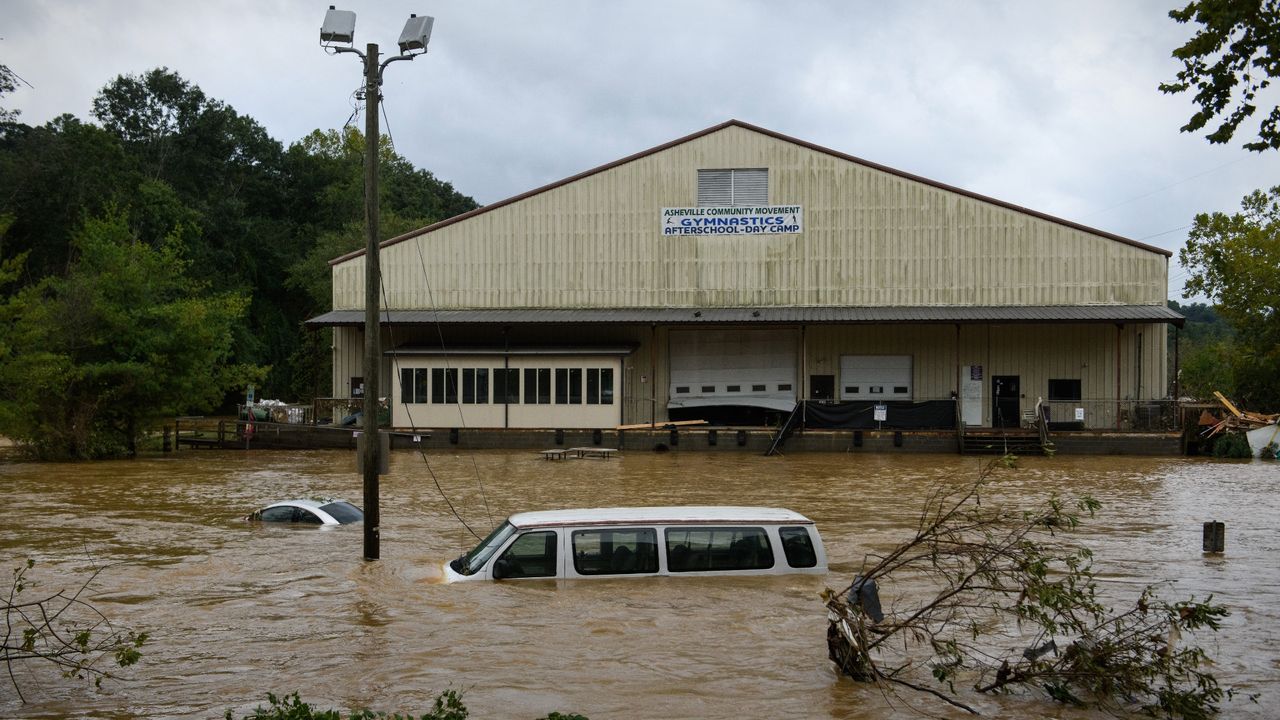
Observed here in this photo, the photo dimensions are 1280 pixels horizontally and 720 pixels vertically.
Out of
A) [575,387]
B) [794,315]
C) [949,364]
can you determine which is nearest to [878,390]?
[949,364]

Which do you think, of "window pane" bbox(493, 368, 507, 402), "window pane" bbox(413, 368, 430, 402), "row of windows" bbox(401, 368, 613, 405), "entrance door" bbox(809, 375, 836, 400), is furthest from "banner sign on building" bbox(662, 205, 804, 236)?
"window pane" bbox(413, 368, 430, 402)

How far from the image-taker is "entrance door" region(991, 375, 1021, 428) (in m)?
43.6

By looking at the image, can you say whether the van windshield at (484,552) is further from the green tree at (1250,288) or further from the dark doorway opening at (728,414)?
the green tree at (1250,288)

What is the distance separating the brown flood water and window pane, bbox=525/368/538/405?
15.8m

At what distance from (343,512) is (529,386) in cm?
2374

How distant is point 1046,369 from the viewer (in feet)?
144

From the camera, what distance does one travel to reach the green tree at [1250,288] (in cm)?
4966

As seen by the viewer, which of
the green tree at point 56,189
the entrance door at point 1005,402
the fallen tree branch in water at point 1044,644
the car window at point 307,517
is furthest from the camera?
the green tree at point 56,189

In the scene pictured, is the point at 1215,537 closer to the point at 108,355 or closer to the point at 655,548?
the point at 655,548

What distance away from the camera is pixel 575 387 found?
4391cm

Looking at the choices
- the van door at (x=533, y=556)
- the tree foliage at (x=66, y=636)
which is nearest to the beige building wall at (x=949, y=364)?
the tree foliage at (x=66, y=636)

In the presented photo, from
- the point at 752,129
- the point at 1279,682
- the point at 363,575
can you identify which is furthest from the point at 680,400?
the point at 1279,682

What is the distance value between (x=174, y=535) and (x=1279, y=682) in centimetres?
1763

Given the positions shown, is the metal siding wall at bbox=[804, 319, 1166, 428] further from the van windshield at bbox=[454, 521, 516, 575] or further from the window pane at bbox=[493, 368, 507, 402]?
the van windshield at bbox=[454, 521, 516, 575]
